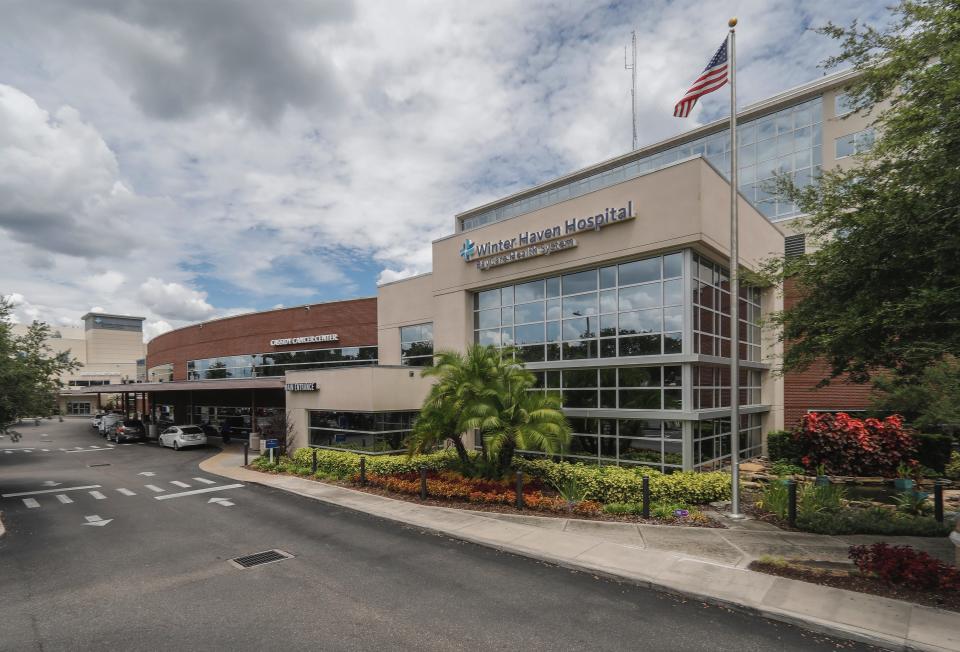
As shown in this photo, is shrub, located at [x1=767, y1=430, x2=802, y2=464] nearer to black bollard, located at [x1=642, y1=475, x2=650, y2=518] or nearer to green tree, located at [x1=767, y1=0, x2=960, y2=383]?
green tree, located at [x1=767, y1=0, x2=960, y2=383]

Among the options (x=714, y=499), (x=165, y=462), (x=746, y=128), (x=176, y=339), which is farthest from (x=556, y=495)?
(x=176, y=339)

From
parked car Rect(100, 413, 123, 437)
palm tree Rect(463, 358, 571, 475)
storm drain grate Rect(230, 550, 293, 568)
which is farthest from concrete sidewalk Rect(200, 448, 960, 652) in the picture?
parked car Rect(100, 413, 123, 437)

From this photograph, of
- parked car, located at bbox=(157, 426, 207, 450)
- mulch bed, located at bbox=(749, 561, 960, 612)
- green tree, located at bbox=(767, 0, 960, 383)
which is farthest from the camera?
parked car, located at bbox=(157, 426, 207, 450)

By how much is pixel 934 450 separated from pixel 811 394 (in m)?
4.50

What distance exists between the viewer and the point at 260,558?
9977mm

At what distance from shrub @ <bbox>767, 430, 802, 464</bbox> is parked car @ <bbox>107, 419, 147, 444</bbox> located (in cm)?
4030

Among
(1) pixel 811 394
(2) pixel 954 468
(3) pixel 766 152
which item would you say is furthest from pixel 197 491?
(3) pixel 766 152

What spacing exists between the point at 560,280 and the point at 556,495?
786 cm

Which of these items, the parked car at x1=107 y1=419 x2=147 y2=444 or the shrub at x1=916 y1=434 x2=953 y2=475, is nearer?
the shrub at x1=916 y1=434 x2=953 y2=475

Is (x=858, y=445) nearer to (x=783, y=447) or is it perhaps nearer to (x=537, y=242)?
(x=783, y=447)

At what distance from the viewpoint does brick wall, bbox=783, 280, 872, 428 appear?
2083 centimetres

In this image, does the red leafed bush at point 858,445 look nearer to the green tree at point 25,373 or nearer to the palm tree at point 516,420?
the palm tree at point 516,420

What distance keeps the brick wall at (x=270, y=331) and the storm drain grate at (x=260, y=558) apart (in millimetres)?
18082

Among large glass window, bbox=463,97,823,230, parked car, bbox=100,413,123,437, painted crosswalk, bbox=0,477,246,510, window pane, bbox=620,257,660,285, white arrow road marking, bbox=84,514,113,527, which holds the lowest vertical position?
parked car, bbox=100,413,123,437
